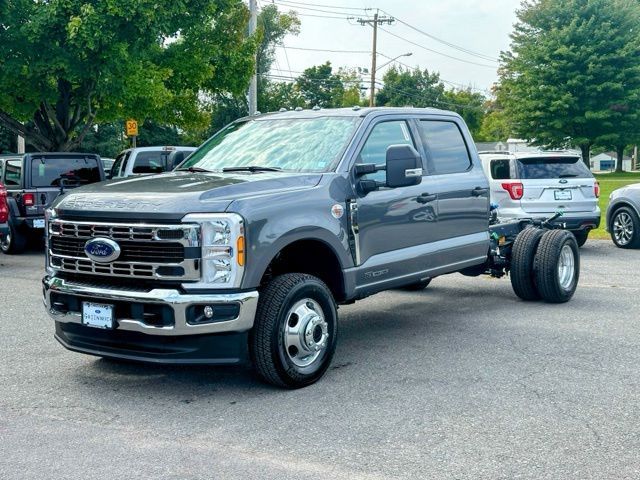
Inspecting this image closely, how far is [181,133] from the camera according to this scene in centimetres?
5500

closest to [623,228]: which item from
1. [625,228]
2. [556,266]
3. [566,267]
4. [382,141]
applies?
[625,228]

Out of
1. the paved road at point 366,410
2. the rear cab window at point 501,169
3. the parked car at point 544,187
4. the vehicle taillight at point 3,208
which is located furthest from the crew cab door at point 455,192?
the vehicle taillight at point 3,208

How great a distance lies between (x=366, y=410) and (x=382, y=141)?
2585mm

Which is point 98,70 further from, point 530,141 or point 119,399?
point 530,141

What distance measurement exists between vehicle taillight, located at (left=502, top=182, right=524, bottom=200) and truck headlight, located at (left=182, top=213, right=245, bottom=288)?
8368mm

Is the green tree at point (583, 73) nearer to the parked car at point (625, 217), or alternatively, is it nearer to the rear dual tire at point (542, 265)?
the parked car at point (625, 217)

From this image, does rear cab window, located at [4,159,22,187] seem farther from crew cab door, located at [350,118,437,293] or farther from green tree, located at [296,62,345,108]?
green tree, located at [296,62,345,108]

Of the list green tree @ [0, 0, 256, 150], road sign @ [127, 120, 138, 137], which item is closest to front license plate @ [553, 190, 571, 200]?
green tree @ [0, 0, 256, 150]

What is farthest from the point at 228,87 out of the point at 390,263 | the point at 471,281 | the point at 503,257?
the point at 390,263

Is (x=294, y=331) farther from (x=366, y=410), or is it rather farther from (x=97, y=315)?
(x=97, y=315)

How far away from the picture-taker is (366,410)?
5207 millimetres

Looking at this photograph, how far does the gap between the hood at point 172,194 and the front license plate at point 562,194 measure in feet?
25.3

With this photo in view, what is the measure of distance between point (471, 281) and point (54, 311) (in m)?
6.31

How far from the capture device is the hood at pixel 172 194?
531 centimetres
